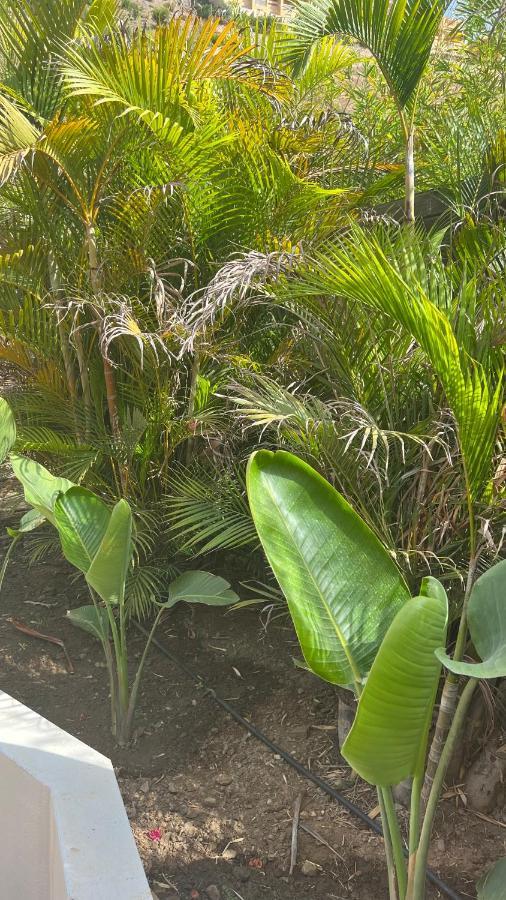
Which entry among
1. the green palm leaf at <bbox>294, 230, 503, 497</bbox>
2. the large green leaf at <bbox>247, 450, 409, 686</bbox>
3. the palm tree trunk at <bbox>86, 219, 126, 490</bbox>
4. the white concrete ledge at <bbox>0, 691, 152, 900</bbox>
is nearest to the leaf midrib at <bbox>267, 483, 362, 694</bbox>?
the large green leaf at <bbox>247, 450, 409, 686</bbox>

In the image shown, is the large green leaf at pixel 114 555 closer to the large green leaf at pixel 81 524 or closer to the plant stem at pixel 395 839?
the large green leaf at pixel 81 524

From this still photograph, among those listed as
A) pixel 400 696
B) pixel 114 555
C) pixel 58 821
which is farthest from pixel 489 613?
pixel 114 555

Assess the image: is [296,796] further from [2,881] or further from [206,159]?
[206,159]

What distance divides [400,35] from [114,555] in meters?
1.73

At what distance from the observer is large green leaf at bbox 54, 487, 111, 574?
2066 mm

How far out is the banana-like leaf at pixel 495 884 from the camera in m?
1.51

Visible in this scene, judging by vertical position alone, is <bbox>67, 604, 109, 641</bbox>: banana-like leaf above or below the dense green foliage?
below

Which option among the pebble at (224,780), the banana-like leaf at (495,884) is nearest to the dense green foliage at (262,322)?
the banana-like leaf at (495,884)

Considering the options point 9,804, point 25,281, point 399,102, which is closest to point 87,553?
point 9,804

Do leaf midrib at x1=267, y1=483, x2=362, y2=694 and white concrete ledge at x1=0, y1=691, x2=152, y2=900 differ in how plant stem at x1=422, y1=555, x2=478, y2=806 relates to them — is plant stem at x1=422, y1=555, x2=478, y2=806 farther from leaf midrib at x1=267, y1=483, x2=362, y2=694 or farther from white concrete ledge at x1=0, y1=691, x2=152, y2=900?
white concrete ledge at x1=0, y1=691, x2=152, y2=900

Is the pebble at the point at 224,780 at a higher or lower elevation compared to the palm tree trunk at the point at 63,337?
lower

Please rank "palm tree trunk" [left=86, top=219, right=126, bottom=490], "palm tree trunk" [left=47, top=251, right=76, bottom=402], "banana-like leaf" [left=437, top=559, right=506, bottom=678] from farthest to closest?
"palm tree trunk" [left=47, top=251, right=76, bottom=402] → "palm tree trunk" [left=86, top=219, right=126, bottom=490] → "banana-like leaf" [left=437, top=559, right=506, bottom=678]

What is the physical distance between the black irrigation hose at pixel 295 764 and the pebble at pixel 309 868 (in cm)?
19

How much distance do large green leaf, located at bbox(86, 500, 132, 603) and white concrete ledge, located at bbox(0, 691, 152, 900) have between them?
0.55 metres
